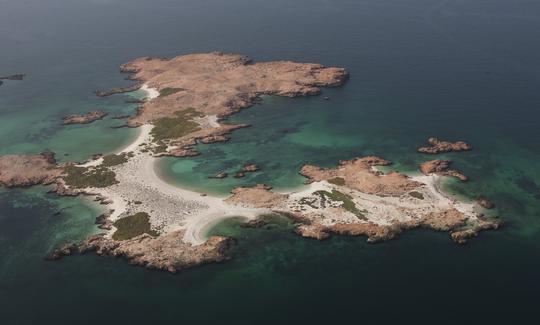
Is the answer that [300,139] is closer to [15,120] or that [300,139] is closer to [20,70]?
[15,120]

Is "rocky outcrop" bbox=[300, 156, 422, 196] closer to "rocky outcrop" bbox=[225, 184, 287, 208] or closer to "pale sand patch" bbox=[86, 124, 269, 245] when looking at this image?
"rocky outcrop" bbox=[225, 184, 287, 208]

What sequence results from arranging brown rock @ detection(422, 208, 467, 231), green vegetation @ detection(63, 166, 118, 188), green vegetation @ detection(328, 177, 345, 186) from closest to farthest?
brown rock @ detection(422, 208, 467, 231) < green vegetation @ detection(328, 177, 345, 186) < green vegetation @ detection(63, 166, 118, 188)

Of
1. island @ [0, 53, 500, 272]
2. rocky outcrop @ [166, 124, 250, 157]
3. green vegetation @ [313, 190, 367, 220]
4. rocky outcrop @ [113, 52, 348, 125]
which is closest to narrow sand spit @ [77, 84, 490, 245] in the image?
island @ [0, 53, 500, 272]

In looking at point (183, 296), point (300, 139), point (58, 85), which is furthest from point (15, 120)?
point (183, 296)

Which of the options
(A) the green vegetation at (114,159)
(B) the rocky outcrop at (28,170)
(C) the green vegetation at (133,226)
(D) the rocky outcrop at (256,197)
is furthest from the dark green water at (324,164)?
(A) the green vegetation at (114,159)

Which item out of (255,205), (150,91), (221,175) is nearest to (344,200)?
(255,205)

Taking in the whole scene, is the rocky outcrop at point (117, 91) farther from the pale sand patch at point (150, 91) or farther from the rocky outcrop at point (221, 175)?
the rocky outcrop at point (221, 175)
